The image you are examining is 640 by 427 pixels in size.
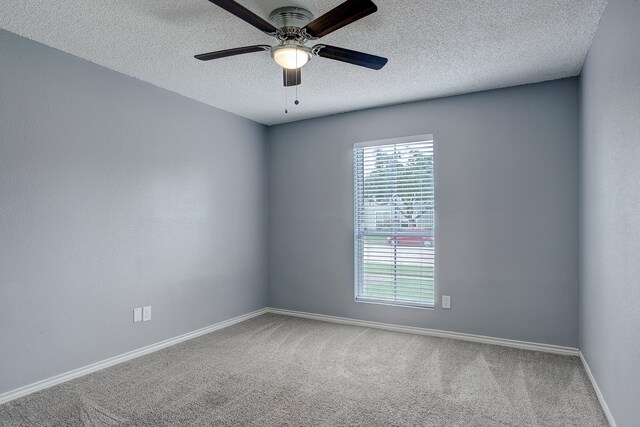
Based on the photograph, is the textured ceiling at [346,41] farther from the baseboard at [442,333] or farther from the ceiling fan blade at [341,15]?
the baseboard at [442,333]

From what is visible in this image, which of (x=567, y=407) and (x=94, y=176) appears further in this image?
(x=94, y=176)

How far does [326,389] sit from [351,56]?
7.29 feet

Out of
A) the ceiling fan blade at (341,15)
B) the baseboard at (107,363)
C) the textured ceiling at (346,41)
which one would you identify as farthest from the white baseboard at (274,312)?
the ceiling fan blade at (341,15)

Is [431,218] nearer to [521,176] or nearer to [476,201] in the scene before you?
[476,201]

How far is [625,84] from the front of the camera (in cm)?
191

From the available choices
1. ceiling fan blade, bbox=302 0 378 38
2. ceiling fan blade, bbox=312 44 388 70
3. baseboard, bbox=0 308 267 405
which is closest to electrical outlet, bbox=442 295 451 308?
baseboard, bbox=0 308 267 405

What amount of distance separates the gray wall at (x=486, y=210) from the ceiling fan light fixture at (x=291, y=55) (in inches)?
78.1

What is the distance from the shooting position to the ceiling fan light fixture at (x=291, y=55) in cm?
234

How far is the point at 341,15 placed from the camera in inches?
74.7

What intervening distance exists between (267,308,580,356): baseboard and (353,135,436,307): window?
0.26 metres

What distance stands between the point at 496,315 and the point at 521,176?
133 centimetres

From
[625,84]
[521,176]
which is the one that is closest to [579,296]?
[521,176]

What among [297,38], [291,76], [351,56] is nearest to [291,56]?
[297,38]

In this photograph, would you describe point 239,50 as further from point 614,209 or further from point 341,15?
point 614,209
